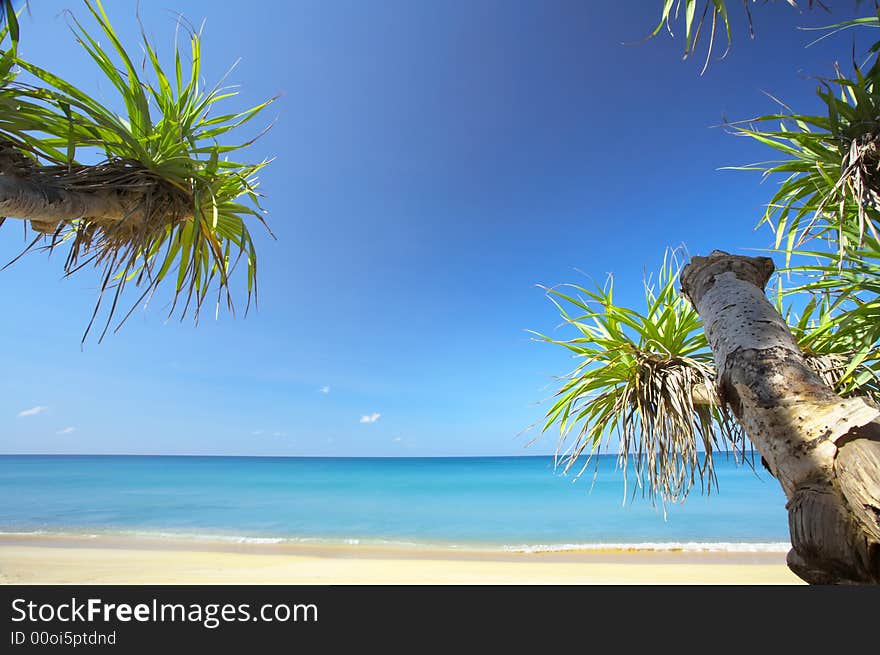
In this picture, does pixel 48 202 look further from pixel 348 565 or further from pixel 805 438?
pixel 348 565

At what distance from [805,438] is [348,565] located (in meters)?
8.10

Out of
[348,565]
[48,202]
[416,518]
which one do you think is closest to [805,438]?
[48,202]

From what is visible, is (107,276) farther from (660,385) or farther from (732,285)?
(660,385)

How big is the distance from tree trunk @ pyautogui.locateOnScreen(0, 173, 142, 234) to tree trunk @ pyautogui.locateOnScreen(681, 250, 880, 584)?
78.7 inches

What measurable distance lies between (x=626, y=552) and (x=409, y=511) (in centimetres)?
997

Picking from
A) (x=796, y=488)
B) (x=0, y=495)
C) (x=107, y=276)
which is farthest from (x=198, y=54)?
(x=0, y=495)

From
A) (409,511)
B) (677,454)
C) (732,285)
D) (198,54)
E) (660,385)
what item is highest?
(198,54)

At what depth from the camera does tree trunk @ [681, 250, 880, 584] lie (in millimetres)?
564

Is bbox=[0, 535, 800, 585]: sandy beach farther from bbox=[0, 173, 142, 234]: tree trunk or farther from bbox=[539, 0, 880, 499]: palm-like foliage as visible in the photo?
bbox=[0, 173, 142, 234]: tree trunk

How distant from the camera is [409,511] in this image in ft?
54.7

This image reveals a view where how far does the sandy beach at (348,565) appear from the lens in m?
6.26

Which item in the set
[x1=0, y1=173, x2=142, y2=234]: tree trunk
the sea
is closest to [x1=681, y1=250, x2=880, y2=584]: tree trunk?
[x1=0, y1=173, x2=142, y2=234]: tree trunk

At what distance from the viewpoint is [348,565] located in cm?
742
